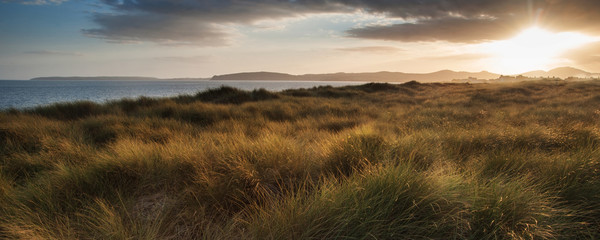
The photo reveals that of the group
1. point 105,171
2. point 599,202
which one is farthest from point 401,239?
point 105,171

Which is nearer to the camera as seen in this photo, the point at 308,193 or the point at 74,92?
the point at 308,193

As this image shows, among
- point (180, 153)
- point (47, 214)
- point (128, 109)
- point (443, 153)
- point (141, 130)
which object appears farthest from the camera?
point (128, 109)

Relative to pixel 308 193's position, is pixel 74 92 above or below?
above

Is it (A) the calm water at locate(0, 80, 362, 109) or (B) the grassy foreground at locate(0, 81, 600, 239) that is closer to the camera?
(B) the grassy foreground at locate(0, 81, 600, 239)

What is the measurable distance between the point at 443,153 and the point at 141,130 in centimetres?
574

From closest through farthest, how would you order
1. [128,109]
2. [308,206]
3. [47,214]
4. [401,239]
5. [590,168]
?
[401,239] < [308,206] < [47,214] < [590,168] < [128,109]

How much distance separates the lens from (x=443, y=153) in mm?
3656

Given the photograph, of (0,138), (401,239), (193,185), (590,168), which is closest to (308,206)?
(401,239)

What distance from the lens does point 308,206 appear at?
73.1 inches

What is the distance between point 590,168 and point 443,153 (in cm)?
138

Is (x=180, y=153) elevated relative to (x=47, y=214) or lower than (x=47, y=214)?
elevated

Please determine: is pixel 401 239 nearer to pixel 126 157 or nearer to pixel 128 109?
pixel 126 157

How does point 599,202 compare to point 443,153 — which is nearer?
point 599,202

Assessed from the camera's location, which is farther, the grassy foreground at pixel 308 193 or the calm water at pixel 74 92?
the calm water at pixel 74 92
